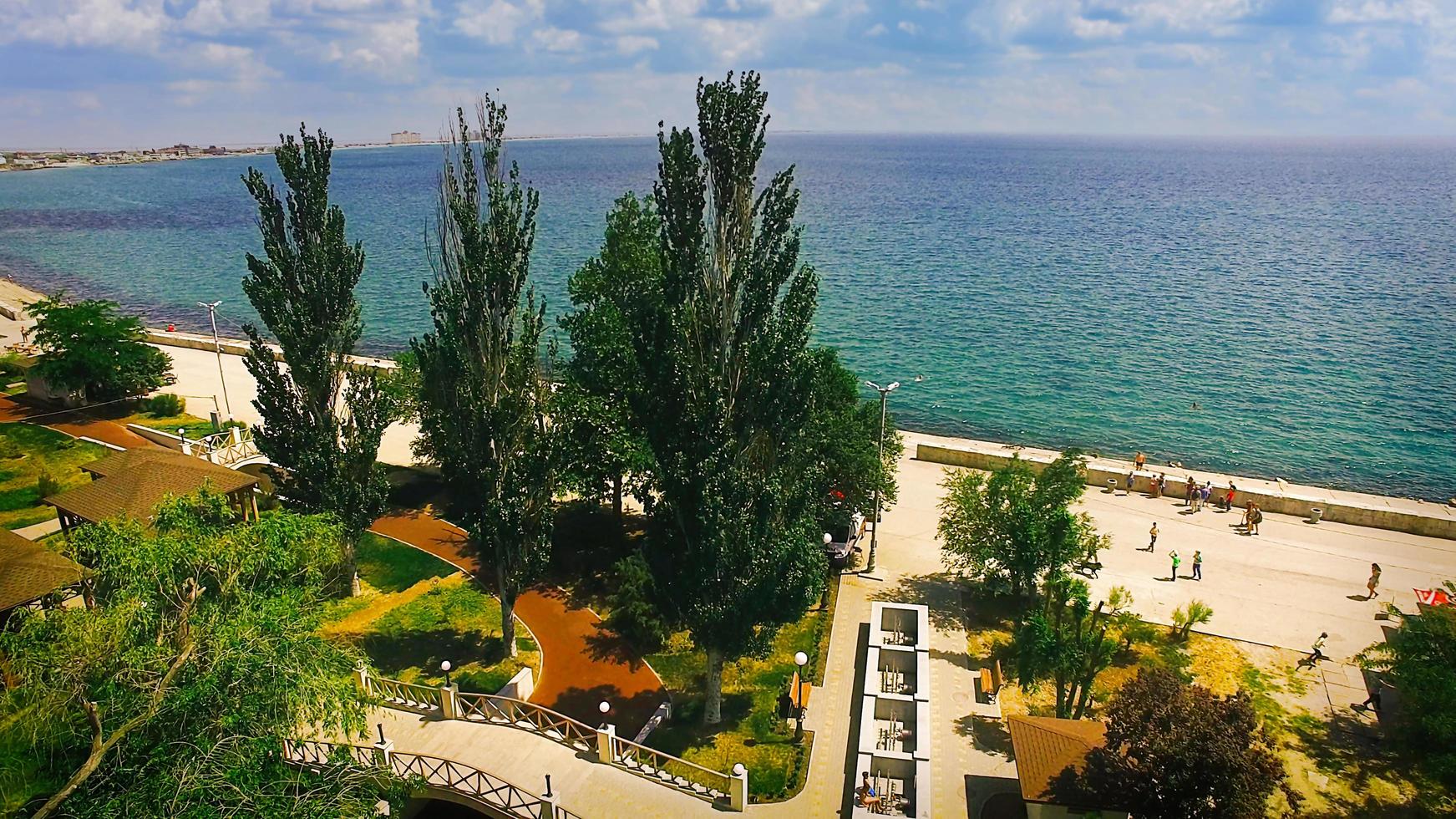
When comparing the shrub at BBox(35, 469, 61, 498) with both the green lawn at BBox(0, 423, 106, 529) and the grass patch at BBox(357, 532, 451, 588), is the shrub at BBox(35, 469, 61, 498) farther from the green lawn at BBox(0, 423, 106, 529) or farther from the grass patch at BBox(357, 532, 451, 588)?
the grass patch at BBox(357, 532, 451, 588)

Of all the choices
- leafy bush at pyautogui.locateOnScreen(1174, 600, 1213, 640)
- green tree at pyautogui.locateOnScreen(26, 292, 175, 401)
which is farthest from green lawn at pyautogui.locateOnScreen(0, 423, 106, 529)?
leafy bush at pyautogui.locateOnScreen(1174, 600, 1213, 640)

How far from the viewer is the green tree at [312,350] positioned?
85.8ft

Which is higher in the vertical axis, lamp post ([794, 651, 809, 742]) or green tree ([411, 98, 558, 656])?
green tree ([411, 98, 558, 656])

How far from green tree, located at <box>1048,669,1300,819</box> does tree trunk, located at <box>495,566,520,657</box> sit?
615 inches

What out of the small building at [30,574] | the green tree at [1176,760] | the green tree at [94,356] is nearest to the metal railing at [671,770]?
the green tree at [1176,760]

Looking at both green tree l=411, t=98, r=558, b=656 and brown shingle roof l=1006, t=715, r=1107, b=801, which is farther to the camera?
green tree l=411, t=98, r=558, b=656

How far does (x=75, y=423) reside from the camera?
4394cm

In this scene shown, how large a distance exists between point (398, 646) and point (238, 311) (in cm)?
7422

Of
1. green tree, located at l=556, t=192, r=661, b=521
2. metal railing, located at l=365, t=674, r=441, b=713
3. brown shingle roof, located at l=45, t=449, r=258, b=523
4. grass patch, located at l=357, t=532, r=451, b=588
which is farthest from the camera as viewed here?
grass patch, located at l=357, t=532, r=451, b=588

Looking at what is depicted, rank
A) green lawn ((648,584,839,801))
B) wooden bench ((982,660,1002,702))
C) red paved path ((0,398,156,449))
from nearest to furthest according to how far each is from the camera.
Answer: green lawn ((648,584,839,801)) → wooden bench ((982,660,1002,702)) → red paved path ((0,398,156,449))

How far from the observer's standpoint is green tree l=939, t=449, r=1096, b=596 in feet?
89.3

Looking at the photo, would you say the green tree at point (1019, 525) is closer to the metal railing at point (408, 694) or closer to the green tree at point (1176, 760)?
the green tree at point (1176, 760)

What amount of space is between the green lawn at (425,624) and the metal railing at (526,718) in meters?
1.91

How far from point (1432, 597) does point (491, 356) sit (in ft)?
106
